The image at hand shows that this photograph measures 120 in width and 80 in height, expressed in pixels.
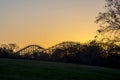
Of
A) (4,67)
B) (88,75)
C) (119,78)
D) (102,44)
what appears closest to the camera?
(4,67)

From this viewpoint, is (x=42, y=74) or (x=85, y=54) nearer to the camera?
(x=42, y=74)

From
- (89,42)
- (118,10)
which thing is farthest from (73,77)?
(89,42)

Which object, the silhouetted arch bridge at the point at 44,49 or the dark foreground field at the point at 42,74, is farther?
the silhouetted arch bridge at the point at 44,49

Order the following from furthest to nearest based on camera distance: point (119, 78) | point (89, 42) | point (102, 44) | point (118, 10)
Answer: point (89, 42) < point (102, 44) < point (118, 10) < point (119, 78)

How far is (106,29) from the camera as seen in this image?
1694 inches

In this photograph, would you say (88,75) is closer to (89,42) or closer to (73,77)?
(73,77)

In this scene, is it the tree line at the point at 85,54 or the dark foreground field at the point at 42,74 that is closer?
the dark foreground field at the point at 42,74

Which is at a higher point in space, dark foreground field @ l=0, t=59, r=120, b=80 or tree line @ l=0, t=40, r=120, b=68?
tree line @ l=0, t=40, r=120, b=68

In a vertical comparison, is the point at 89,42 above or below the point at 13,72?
above

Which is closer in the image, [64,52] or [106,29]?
[106,29]

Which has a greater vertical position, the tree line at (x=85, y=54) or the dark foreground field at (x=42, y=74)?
the tree line at (x=85, y=54)

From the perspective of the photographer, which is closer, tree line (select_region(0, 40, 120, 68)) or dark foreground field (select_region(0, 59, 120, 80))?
dark foreground field (select_region(0, 59, 120, 80))

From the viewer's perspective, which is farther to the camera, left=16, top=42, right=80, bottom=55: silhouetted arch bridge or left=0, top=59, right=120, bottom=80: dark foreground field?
left=16, top=42, right=80, bottom=55: silhouetted arch bridge

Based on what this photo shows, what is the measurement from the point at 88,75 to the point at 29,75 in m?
6.04
